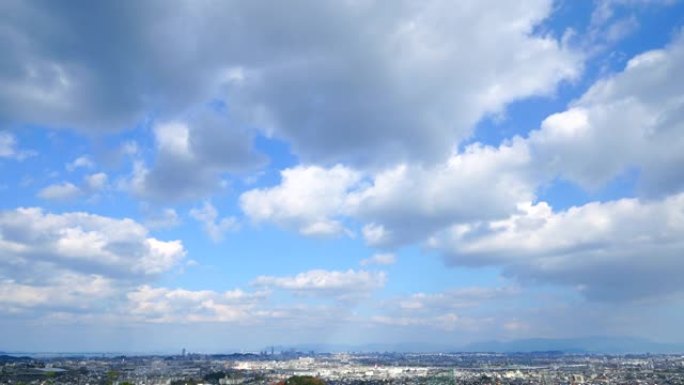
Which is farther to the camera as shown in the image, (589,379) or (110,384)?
(589,379)

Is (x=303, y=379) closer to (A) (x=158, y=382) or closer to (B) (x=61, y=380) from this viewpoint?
(A) (x=158, y=382)

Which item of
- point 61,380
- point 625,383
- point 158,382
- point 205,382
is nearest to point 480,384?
point 625,383

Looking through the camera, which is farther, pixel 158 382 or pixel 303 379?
pixel 158 382

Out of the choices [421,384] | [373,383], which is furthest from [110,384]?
[421,384]

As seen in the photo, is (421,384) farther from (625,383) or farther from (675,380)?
(675,380)

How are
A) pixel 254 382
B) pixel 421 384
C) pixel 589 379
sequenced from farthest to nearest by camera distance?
pixel 589 379 < pixel 254 382 < pixel 421 384

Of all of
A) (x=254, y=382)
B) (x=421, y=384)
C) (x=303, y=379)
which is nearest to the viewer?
(x=303, y=379)

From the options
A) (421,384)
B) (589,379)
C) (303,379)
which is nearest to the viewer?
(303,379)

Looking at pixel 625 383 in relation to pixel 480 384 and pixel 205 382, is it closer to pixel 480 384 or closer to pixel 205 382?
pixel 480 384

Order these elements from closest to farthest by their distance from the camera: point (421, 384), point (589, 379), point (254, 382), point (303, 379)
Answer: point (303, 379), point (421, 384), point (254, 382), point (589, 379)
